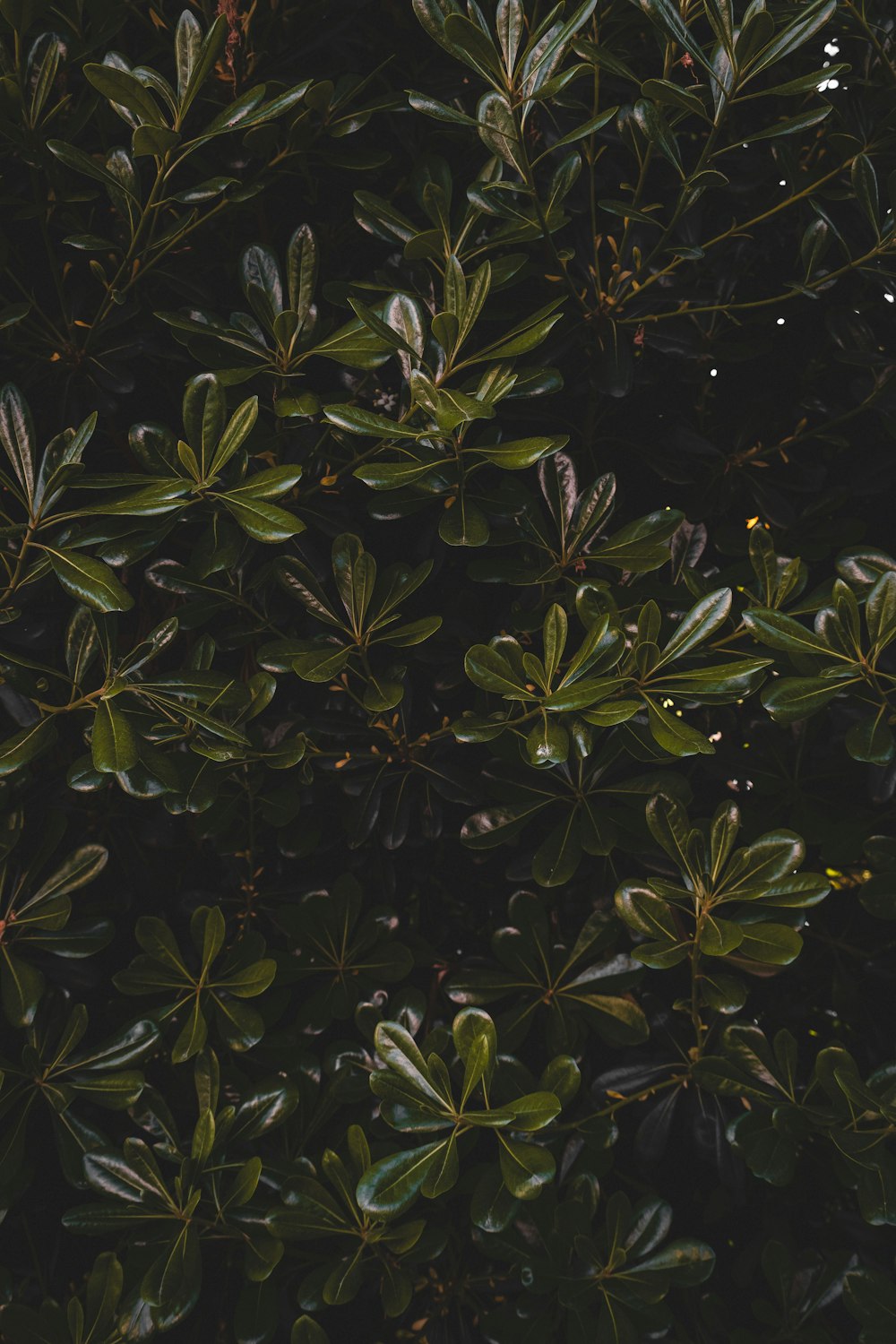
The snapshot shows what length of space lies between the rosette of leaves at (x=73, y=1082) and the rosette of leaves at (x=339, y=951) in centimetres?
18

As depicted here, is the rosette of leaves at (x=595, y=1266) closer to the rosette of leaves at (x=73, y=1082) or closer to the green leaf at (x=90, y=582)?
the rosette of leaves at (x=73, y=1082)

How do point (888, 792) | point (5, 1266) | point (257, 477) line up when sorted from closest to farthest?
point (257, 477), point (888, 792), point (5, 1266)

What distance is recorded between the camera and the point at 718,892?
3.41 ft

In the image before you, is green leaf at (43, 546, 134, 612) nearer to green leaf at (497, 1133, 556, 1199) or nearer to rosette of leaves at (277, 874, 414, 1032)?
rosette of leaves at (277, 874, 414, 1032)

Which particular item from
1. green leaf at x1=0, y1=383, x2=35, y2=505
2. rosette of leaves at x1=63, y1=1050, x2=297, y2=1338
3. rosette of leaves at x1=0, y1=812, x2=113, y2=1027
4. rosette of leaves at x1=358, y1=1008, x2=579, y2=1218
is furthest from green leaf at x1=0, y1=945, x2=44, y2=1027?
green leaf at x1=0, y1=383, x2=35, y2=505

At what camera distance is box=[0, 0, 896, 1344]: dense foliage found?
101 centimetres

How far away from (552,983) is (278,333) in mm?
763

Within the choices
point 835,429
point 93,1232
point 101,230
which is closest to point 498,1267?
Answer: point 93,1232

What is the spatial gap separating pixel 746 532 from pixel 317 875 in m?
0.68

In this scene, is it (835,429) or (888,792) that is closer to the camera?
(888,792)

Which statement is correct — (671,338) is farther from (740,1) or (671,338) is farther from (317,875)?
(317,875)

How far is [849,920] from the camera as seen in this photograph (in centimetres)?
128

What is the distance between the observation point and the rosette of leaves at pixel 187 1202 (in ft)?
3.44

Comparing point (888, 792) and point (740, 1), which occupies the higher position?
point (740, 1)
